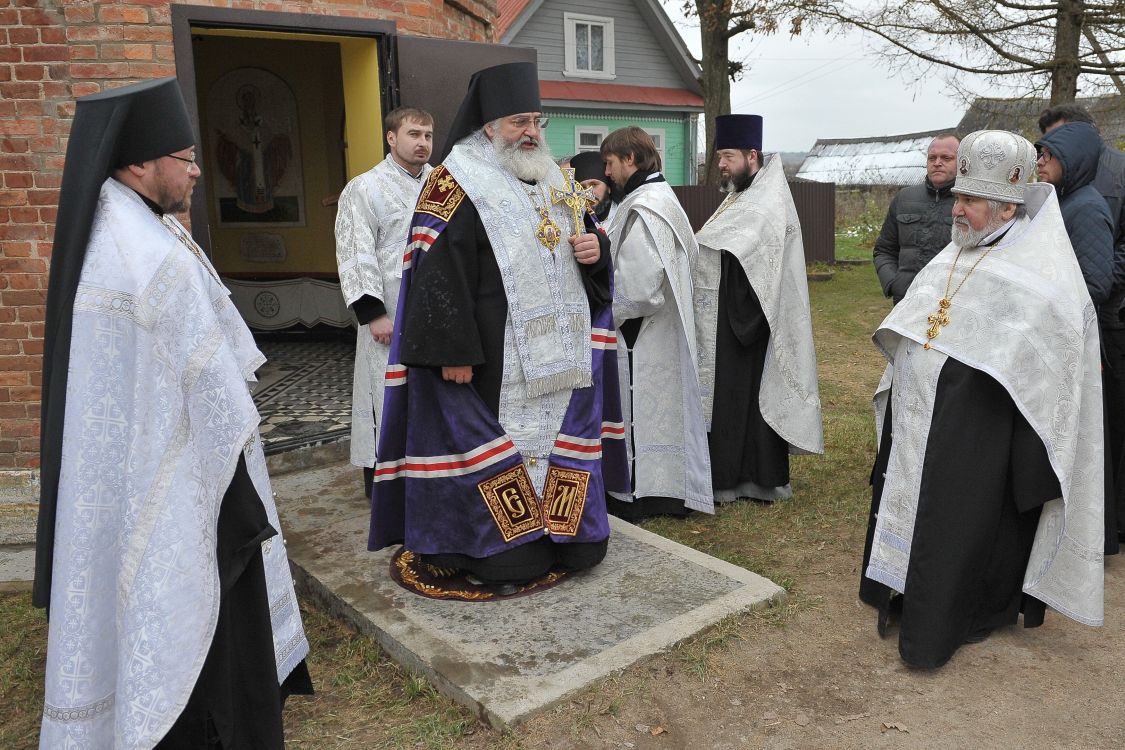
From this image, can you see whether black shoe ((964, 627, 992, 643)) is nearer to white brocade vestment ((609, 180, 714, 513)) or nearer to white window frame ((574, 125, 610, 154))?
white brocade vestment ((609, 180, 714, 513))

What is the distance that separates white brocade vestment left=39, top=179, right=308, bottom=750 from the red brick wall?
110 inches

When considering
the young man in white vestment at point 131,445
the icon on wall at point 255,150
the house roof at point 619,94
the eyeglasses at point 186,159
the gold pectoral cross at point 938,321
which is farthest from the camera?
the house roof at point 619,94

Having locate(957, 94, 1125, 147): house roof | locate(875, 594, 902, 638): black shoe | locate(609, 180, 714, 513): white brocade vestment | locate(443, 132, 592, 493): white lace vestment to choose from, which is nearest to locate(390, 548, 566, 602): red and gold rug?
locate(443, 132, 592, 493): white lace vestment

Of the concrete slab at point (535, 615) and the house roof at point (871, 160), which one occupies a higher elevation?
the house roof at point (871, 160)

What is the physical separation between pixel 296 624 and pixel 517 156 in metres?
2.06

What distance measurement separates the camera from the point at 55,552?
7.62 ft

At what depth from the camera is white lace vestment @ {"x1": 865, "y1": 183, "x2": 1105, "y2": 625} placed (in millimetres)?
3266

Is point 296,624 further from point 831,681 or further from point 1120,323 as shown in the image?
point 1120,323

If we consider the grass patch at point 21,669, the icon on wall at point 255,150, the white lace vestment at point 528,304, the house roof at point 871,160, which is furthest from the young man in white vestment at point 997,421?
the house roof at point 871,160

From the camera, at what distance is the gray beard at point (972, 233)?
3.45 meters

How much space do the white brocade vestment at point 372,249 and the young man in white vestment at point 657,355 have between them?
1169 millimetres

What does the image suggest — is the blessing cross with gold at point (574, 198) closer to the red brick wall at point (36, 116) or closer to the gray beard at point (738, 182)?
the gray beard at point (738, 182)

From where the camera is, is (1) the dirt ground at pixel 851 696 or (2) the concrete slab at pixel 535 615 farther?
(2) the concrete slab at pixel 535 615

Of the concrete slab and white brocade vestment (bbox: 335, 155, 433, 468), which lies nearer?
the concrete slab
